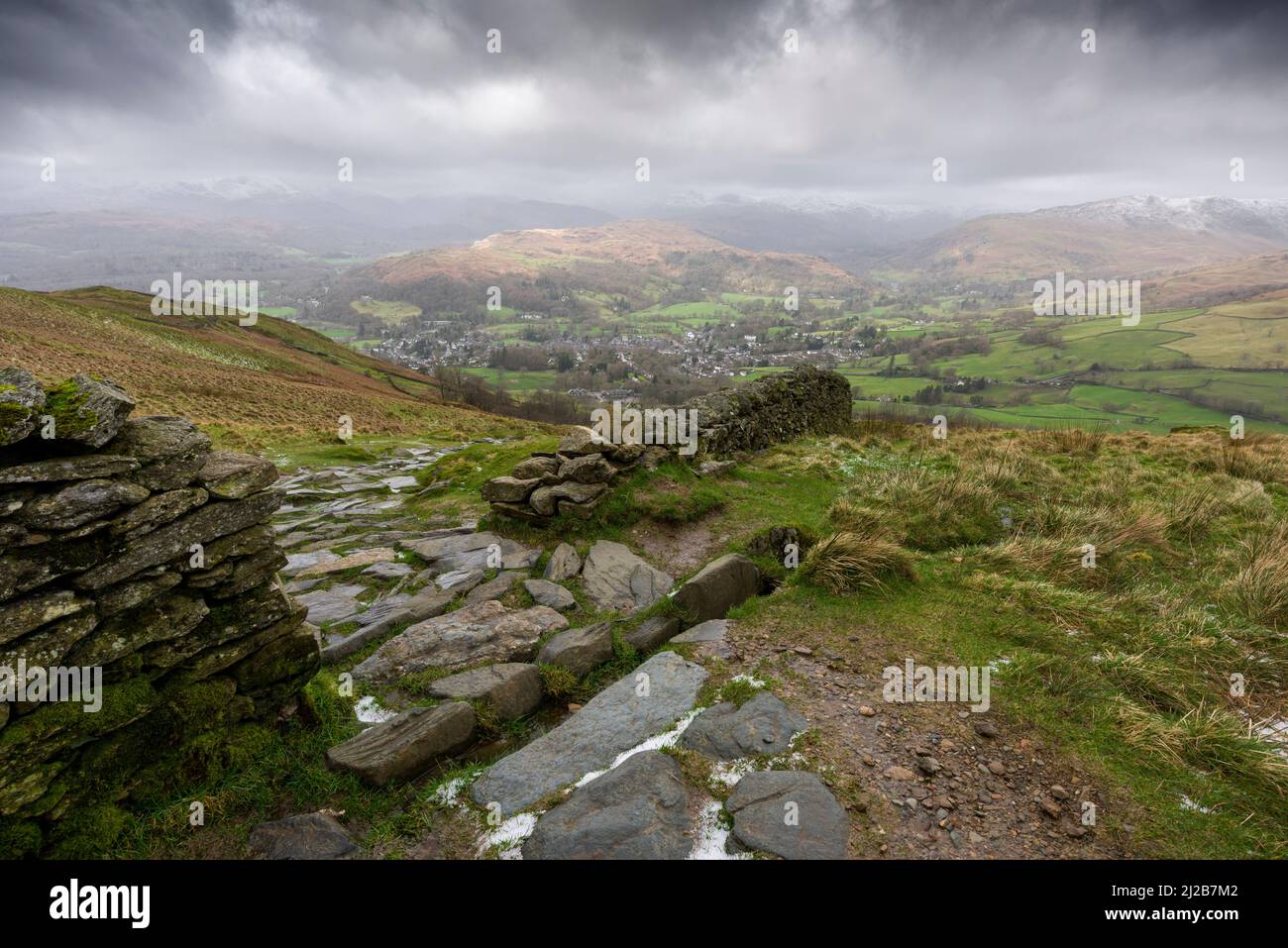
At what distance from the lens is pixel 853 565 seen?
25.1 feet

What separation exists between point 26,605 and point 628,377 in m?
103

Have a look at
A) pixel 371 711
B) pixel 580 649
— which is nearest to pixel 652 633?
pixel 580 649

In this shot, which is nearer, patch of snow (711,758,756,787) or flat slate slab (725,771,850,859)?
flat slate slab (725,771,850,859)

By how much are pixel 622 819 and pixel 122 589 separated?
447 cm

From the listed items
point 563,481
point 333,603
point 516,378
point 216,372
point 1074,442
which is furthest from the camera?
point 516,378

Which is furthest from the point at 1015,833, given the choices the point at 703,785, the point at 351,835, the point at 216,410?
the point at 216,410

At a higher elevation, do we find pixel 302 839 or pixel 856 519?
pixel 856 519

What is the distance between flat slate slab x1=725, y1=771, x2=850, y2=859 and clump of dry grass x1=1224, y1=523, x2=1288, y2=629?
6374 millimetres

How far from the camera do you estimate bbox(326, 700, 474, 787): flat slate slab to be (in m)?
4.98

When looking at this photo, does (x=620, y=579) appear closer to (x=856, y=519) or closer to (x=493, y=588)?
(x=493, y=588)

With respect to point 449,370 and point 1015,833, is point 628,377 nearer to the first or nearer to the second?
point 449,370

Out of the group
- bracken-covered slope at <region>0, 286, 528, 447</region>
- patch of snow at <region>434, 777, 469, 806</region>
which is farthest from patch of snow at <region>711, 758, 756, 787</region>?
bracken-covered slope at <region>0, 286, 528, 447</region>

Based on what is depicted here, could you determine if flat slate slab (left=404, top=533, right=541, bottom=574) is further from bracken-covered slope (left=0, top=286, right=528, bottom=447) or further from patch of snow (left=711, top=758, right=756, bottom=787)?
bracken-covered slope (left=0, top=286, right=528, bottom=447)

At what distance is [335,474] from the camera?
1686 centimetres
